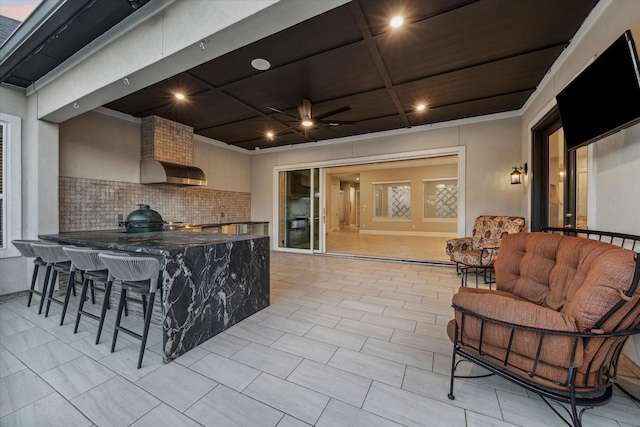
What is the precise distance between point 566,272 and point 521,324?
2.19ft

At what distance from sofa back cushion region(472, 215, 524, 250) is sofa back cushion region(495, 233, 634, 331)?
7.70 feet

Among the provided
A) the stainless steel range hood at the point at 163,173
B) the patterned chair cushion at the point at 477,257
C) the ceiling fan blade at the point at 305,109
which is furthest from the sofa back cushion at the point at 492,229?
the stainless steel range hood at the point at 163,173

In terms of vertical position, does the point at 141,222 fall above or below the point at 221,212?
below

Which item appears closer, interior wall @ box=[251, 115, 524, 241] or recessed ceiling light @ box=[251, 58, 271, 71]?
recessed ceiling light @ box=[251, 58, 271, 71]

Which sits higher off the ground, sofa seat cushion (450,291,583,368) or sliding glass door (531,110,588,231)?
sliding glass door (531,110,588,231)

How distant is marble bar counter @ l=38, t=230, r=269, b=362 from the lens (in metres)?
1.95

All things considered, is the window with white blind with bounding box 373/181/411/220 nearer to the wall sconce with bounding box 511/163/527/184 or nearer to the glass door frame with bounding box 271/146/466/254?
the glass door frame with bounding box 271/146/466/254

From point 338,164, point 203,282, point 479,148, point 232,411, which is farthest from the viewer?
point 338,164

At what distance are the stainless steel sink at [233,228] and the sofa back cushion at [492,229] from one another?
5233 millimetres

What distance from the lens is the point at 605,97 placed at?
6.11 ft

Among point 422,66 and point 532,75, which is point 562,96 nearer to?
point 532,75

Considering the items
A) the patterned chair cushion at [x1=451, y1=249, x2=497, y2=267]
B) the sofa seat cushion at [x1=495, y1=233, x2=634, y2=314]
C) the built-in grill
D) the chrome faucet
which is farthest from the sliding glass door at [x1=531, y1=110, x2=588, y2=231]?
the chrome faucet

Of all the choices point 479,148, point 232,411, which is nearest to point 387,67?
point 479,148

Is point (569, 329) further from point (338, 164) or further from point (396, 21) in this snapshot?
point (338, 164)
